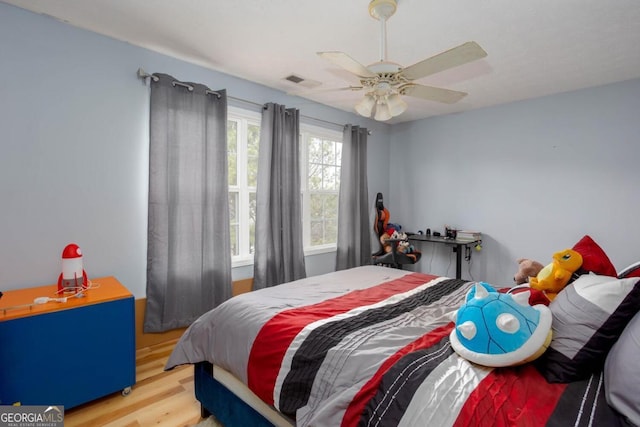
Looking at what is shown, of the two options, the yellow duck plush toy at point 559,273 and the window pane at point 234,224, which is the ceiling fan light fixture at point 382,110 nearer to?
the yellow duck plush toy at point 559,273

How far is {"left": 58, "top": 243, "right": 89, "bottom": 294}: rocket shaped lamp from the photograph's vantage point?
1.97 m

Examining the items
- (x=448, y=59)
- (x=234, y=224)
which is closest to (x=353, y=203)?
(x=234, y=224)

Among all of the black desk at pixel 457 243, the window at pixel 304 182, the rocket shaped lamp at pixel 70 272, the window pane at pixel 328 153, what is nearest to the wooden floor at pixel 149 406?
the rocket shaped lamp at pixel 70 272

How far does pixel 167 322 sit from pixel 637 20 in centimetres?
403

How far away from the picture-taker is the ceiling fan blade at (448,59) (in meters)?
1.59

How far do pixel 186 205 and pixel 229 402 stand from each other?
1682 mm

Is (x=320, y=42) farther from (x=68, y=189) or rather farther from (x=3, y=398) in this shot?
(x=3, y=398)

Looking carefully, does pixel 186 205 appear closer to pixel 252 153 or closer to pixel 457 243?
pixel 252 153

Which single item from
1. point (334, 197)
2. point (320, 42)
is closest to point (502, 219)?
point (334, 197)

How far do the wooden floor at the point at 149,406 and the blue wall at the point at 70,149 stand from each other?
78 centimetres

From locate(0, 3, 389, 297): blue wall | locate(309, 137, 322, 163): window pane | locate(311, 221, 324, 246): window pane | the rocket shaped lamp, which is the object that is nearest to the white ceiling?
locate(0, 3, 389, 297): blue wall

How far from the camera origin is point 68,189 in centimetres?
226

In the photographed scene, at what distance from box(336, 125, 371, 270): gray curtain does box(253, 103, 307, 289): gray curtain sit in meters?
0.75

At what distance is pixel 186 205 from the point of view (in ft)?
8.97
